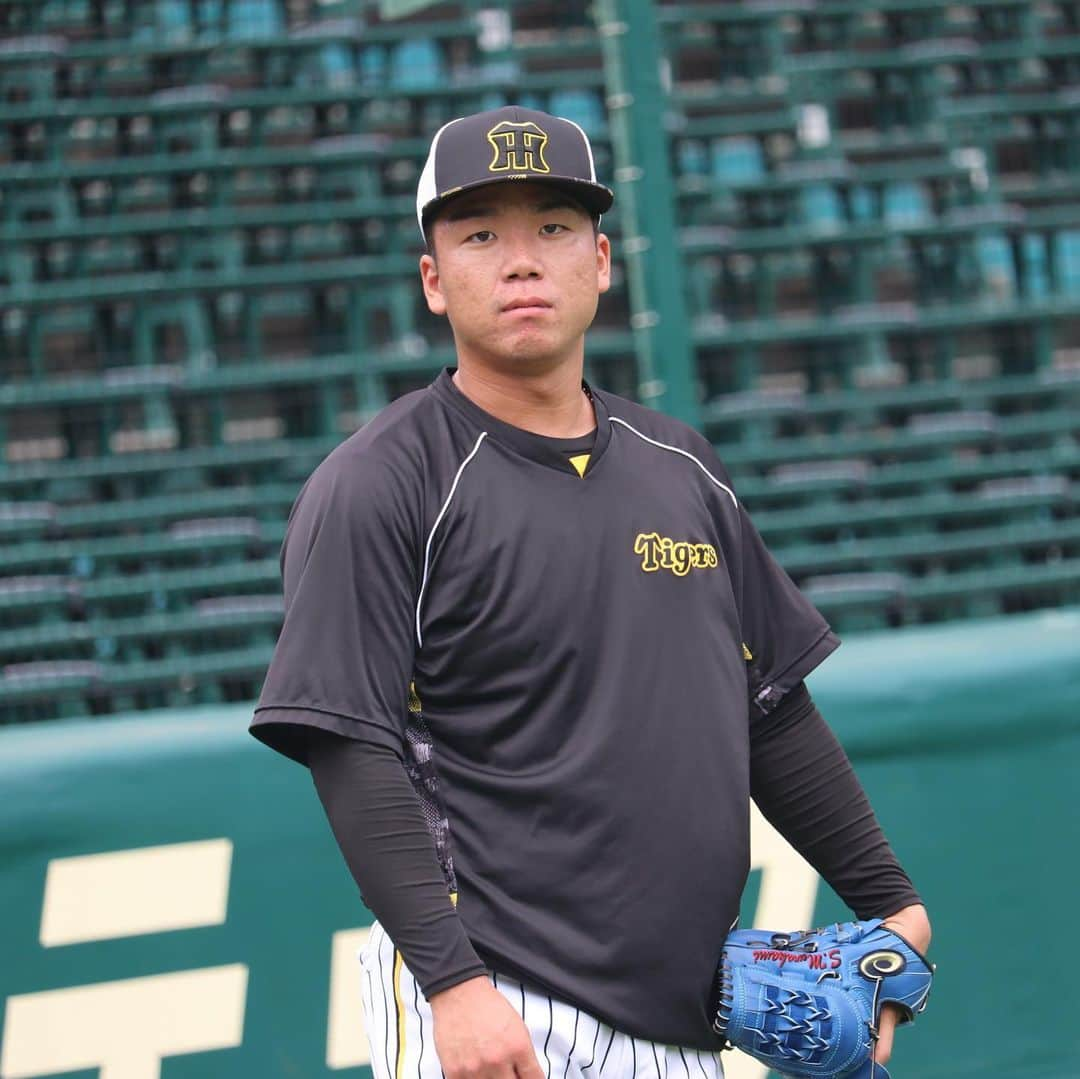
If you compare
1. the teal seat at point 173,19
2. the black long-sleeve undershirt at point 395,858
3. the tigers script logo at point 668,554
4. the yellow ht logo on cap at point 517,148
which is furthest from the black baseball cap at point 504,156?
the teal seat at point 173,19

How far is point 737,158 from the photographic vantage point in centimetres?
736

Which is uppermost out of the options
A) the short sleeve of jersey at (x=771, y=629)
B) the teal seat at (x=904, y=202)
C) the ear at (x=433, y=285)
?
the teal seat at (x=904, y=202)

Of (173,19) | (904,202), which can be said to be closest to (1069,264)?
(904,202)

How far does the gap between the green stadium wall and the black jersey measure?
1141 mm

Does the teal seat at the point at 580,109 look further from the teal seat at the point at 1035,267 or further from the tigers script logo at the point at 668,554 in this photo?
the tigers script logo at the point at 668,554

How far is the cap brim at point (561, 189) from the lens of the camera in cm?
164

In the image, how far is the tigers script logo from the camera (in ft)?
5.54

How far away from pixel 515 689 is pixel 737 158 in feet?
20.0

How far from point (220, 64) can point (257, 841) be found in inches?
198

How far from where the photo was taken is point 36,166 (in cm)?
646

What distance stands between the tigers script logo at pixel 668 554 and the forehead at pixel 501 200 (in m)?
0.36

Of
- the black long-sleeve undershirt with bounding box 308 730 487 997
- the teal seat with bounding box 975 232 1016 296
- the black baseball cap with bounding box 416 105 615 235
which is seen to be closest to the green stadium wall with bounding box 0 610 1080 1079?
the black long-sleeve undershirt with bounding box 308 730 487 997

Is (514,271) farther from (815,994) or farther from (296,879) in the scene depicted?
(296,879)

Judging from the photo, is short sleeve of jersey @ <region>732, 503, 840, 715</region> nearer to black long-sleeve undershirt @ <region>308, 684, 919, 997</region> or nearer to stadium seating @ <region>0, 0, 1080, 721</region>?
black long-sleeve undershirt @ <region>308, 684, 919, 997</region>
